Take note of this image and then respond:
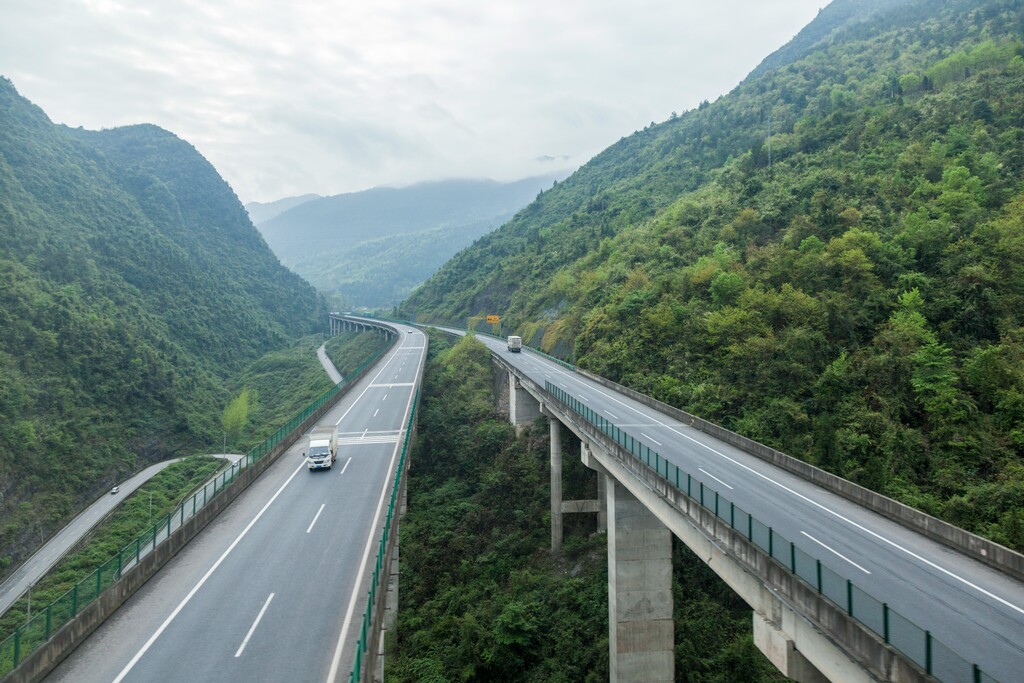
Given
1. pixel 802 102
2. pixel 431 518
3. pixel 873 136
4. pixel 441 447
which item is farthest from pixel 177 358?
pixel 802 102

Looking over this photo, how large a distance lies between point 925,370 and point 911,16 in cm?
13935

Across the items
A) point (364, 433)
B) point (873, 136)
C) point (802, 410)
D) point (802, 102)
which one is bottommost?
point (364, 433)

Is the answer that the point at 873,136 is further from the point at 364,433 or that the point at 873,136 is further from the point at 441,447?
the point at 364,433

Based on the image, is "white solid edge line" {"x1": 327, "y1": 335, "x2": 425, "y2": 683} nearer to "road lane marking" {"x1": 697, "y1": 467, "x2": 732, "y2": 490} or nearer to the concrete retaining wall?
"road lane marking" {"x1": 697, "y1": 467, "x2": 732, "y2": 490}

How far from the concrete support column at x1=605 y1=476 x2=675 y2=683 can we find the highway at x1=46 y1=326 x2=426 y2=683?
1049 centimetres

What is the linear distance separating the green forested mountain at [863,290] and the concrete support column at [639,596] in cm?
964

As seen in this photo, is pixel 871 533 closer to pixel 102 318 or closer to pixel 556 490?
pixel 556 490

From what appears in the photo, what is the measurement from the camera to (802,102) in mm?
98375

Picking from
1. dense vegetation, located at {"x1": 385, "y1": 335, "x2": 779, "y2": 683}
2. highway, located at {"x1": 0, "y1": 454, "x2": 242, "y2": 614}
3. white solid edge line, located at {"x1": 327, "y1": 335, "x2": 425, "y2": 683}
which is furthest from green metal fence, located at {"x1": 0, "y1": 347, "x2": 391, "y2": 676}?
highway, located at {"x1": 0, "y1": 454, "x2": 242, "y2": 614}

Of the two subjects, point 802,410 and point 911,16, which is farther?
point 911,16

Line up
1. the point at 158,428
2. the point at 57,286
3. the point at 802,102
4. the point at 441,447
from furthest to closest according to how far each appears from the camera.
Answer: the point at 802,102
the point at 57,286
the point at 158,428
the point at 441,447

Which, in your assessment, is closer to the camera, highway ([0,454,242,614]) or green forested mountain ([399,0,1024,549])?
green forested mountain ([399,0,1024,549])

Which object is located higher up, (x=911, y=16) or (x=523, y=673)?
(x=911, y=16)

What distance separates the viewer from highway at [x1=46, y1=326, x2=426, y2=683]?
1315 centimetres
